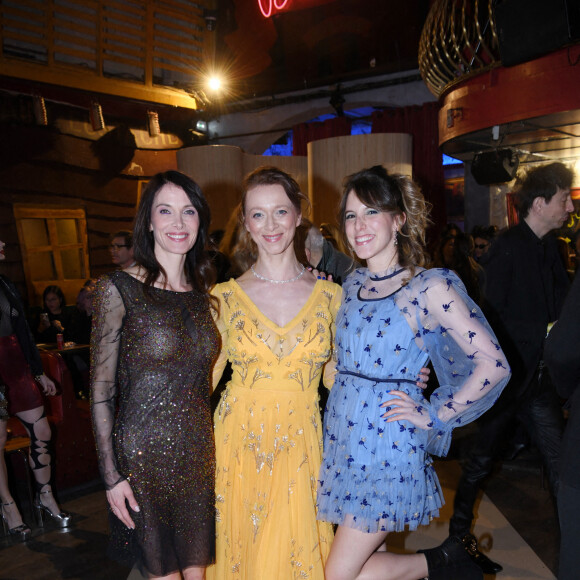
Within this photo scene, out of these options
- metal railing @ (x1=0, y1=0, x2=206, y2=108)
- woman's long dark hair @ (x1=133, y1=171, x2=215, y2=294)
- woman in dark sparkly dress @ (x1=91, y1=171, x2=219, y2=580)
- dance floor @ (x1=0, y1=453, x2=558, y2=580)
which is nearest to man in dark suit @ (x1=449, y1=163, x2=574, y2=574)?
dance floor @ (x1=0, y1=453, x2=558, y2=580)

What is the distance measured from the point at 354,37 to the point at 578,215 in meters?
4.34

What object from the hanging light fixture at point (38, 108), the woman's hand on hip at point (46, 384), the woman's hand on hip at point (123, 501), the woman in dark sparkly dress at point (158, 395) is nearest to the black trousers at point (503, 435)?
the woman in dark sparkly dress at point (158, 395)

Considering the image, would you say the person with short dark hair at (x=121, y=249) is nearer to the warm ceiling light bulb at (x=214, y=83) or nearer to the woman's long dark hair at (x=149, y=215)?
the woman's long dark hair at (x=149, y=215)

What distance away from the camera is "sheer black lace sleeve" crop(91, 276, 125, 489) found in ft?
5.19

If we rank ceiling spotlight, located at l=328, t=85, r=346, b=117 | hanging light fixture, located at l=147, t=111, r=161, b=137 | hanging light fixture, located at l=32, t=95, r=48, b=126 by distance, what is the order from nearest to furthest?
hanging light fixture, located at l=32, t=95, r=48, b=126 < hanging light fixture, located at l=147, t=111, r=161, b=137 < ceiling spotlight, located at l=328, t=85, r=346, b=117

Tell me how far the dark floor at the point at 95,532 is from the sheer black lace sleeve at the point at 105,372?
139 centimetres

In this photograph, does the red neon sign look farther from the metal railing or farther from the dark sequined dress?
the dark sequined dress

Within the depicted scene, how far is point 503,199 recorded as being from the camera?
784 centimetres

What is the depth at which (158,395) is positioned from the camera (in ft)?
5.45

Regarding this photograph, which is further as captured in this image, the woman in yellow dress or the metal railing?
the metal railing

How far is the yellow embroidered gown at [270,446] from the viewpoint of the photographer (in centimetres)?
176

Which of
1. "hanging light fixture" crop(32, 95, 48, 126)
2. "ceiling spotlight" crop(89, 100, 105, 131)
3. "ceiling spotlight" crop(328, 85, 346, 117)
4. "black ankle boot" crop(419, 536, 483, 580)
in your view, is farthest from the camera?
"ceiling spotlight" crop(328, 85, 346, 117)

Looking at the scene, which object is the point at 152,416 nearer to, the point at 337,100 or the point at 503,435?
the point at 503,435

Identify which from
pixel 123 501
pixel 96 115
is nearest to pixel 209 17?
pixel 96 115
